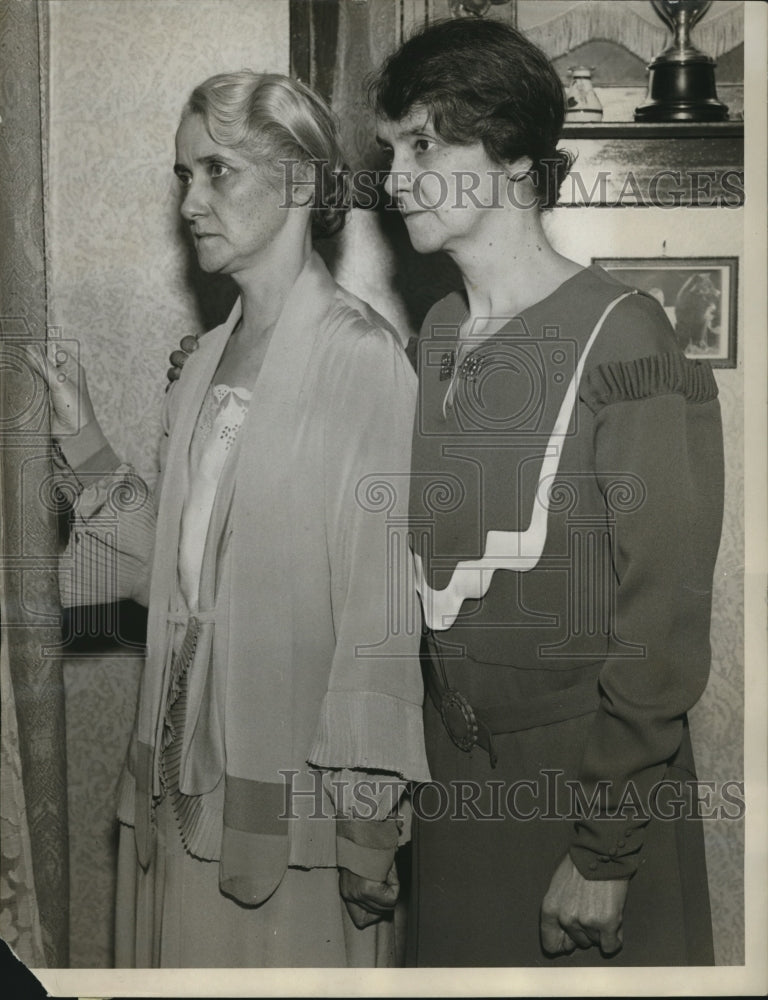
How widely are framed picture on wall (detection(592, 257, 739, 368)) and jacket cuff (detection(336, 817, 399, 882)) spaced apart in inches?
35.3

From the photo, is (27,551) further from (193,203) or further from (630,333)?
(630,333)

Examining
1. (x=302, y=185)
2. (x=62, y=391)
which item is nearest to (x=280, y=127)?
(x=302, y=185)

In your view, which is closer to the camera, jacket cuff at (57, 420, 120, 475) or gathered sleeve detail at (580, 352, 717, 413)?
gathered sleeve detail at (580, 352, 717, 413)

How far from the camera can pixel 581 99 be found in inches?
72.2

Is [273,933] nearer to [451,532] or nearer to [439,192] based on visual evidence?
[451,532]

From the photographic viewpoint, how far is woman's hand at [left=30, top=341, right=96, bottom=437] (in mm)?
1863

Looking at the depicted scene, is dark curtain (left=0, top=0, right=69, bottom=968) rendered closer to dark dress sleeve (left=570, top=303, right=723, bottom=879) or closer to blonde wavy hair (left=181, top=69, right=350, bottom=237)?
blonde wavy hair (left=181, top=69, right=350, bottom=237)

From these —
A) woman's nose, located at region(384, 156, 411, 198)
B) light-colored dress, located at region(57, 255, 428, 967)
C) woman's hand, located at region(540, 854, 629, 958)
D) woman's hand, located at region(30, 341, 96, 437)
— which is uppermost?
woman's nose, located at region(384, 156, 411, 198)

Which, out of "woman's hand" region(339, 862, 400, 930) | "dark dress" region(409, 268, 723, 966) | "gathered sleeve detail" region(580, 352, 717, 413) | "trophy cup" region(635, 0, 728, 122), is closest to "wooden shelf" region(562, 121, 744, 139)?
"trophy cup" region(635, 0, 728, 122)

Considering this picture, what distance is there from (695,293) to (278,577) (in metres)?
0.80

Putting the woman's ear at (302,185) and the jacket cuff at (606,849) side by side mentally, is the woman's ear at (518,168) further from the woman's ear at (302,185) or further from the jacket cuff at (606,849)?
the jacket cuff at (606,849)

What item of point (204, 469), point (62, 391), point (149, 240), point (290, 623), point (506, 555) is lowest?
point (290, 623)

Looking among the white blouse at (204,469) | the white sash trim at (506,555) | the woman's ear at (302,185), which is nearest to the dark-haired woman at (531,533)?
the white sash trim at (506,555)

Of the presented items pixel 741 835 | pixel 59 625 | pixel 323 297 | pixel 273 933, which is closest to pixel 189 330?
pixel 323 297
